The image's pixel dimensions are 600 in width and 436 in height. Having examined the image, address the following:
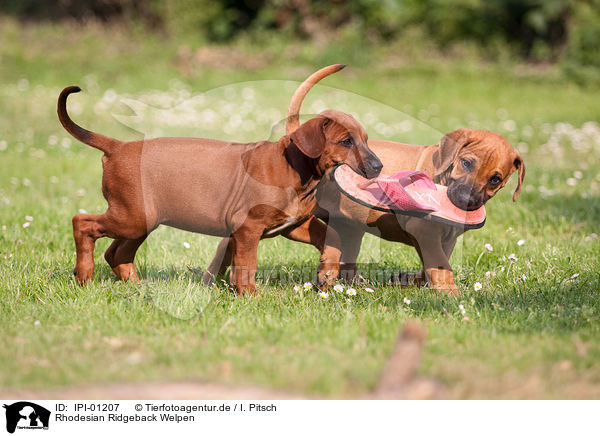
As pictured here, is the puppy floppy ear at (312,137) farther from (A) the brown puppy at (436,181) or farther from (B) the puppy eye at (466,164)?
(B) the puppy eye at (466,164)

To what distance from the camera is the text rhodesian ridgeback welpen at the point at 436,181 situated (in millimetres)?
4328

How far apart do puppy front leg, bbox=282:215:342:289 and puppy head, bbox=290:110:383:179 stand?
0.64 metres

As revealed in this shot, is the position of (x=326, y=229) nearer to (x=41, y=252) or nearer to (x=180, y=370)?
(x=180, y=370)

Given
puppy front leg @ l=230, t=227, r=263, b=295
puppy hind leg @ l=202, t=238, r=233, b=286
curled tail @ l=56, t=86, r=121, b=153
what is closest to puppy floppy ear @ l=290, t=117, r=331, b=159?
puppy front leg @ l=230, t=227, r=263, b=295

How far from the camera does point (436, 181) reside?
14.8ft

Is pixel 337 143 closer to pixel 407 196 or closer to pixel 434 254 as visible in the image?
pixel 407 196

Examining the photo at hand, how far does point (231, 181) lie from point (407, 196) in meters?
1.06

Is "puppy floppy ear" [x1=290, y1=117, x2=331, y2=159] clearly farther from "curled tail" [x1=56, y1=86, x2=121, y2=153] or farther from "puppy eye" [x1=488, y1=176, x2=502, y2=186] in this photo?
"curled tail" [x1=56, y1=86, x2=121, y2=153]

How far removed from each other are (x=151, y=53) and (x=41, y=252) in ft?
42.5

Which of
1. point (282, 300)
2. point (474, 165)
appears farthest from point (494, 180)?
point (282, 300)

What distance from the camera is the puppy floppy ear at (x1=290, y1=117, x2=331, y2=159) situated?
13.4ft

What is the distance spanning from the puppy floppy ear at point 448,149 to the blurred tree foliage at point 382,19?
50.1 feet
